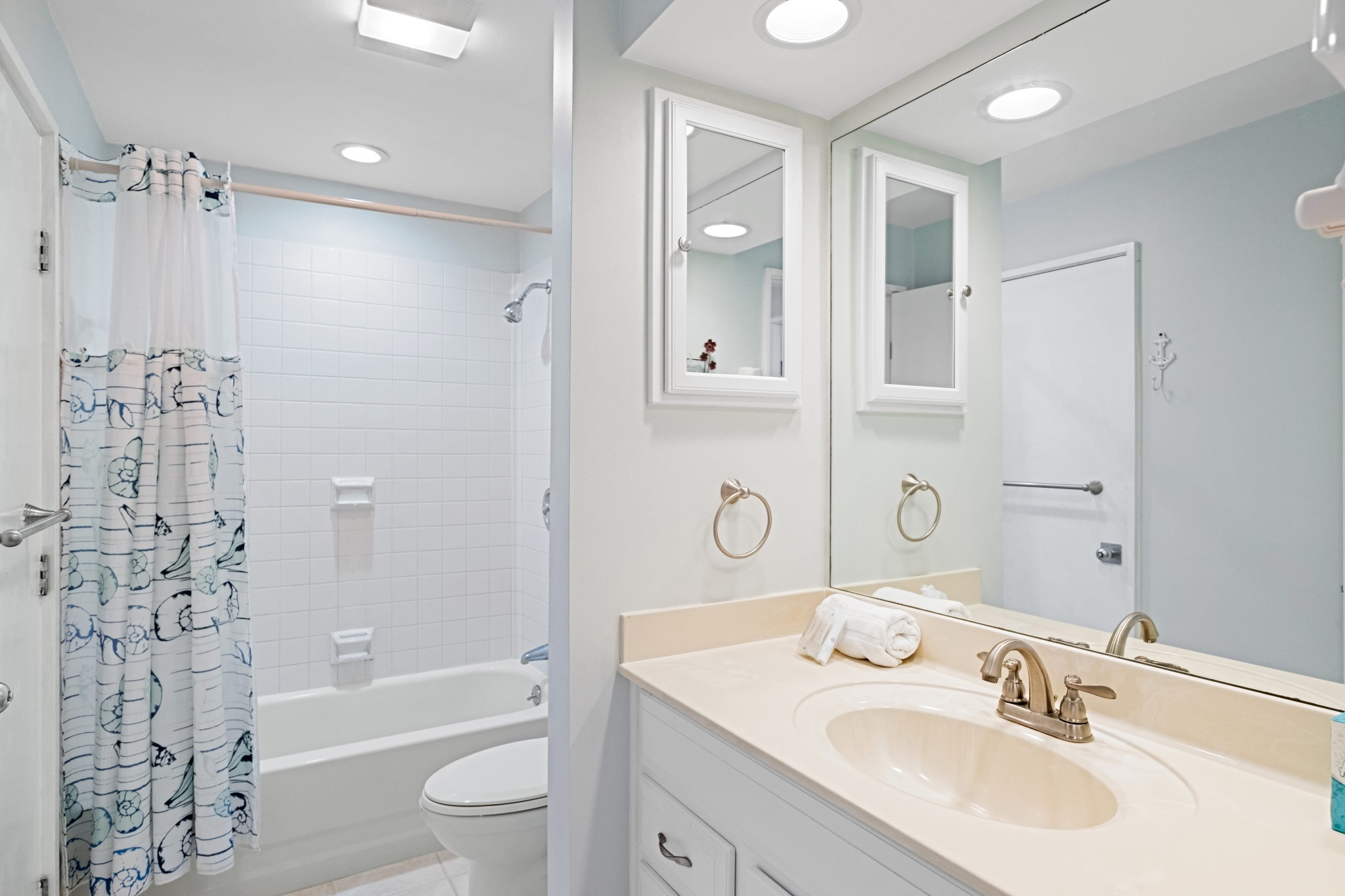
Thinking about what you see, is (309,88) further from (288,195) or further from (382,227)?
(382,227)

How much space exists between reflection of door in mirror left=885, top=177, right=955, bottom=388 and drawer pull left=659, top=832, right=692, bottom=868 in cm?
102

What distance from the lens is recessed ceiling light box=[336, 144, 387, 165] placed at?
265 cm

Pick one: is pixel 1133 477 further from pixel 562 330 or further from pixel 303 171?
pixel 303 171

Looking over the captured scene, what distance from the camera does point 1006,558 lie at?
4.50ft

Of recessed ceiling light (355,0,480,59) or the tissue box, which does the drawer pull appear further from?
recessed ceiling light (355,0,480,59)

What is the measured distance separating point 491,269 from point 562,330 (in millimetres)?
2126

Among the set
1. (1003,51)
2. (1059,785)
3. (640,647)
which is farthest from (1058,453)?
(640,647)

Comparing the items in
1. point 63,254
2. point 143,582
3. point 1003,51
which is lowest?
point 143,582

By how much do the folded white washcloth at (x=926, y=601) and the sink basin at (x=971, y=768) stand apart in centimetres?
30

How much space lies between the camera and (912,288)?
5.18 ft

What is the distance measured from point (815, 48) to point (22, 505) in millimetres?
1877

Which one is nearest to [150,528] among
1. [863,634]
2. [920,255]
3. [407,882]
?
[407,882]

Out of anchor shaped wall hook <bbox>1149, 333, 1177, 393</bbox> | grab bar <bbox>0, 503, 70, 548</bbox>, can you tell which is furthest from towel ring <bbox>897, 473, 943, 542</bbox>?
grab bar <bbox>0, 503, 70, 548</bbox>

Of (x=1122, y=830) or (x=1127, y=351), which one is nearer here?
(x=1122, y=830)
